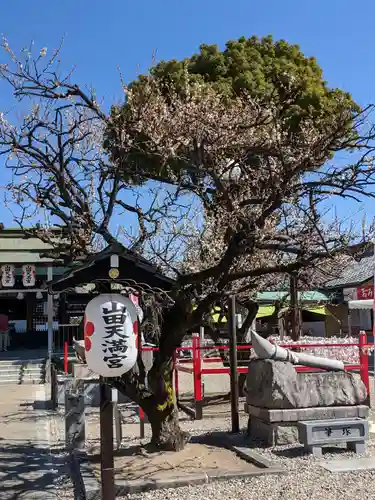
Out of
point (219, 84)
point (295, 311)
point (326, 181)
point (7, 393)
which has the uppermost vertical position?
point (219, 84)

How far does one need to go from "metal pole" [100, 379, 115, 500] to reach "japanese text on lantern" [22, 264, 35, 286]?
18368mm

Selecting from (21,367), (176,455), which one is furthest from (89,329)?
(21,367)

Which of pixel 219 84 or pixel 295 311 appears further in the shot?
pixel 219 84

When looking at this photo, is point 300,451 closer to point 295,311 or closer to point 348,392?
point 348,392

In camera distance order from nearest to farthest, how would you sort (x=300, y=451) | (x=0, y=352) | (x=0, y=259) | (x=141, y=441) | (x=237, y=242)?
1. (x=237, y=242)
2. (x=300, y=451)
3. (x=141, y=441)
4. (x=0, y=259)
5. (x=0, y=352)

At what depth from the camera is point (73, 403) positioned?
867 centimetres

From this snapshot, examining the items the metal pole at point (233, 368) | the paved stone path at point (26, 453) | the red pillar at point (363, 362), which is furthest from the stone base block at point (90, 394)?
the red pillar at point (363, 362)

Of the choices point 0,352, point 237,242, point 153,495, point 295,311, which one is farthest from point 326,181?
point 0,352

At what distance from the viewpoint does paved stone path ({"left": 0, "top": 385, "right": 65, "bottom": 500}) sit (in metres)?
6.75

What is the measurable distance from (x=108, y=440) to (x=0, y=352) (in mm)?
20828

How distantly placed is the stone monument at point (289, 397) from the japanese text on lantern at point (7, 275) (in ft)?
54.6

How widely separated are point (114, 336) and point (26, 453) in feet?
13.4

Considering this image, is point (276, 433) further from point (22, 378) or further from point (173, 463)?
point (22, 378)

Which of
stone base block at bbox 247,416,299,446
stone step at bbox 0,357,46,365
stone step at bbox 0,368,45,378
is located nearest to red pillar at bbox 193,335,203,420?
stone base block at bbox 247,416,299,446
